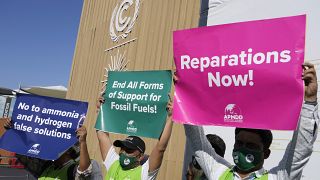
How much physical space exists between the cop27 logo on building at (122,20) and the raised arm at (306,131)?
22.9 ft

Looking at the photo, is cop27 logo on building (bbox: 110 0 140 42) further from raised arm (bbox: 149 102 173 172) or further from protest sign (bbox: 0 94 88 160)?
raised arm (bbox: 149 102 173 172)

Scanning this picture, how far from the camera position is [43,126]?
3562 mm

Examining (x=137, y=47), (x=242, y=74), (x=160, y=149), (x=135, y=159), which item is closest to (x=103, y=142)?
(x=135, y=159)

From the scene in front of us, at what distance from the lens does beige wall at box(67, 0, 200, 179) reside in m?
5.91

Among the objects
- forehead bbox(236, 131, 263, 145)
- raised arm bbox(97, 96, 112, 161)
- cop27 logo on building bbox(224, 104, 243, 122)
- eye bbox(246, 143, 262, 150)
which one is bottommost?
raised arm bbox(97, 96, 112, 161)

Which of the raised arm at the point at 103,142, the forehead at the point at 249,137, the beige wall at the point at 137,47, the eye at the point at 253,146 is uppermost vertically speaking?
the beige wall at the point at 137,47

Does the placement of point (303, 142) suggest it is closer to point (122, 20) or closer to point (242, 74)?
point (242, 74)

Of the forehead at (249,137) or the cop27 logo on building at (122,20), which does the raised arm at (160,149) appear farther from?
the cop27 logo on building at (122,20)

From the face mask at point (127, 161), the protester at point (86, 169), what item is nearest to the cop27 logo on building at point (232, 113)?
the face mask at point (127, 161)

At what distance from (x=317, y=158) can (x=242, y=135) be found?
113cm

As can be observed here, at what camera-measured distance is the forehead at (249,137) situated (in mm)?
2098

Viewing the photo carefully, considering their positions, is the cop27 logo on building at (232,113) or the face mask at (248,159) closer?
the face mask at (248,159)

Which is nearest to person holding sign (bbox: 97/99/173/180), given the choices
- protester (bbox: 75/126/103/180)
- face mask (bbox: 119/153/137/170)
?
face mask (bbox: 119/153/137/170)

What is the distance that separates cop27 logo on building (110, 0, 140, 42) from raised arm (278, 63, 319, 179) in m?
6.99
